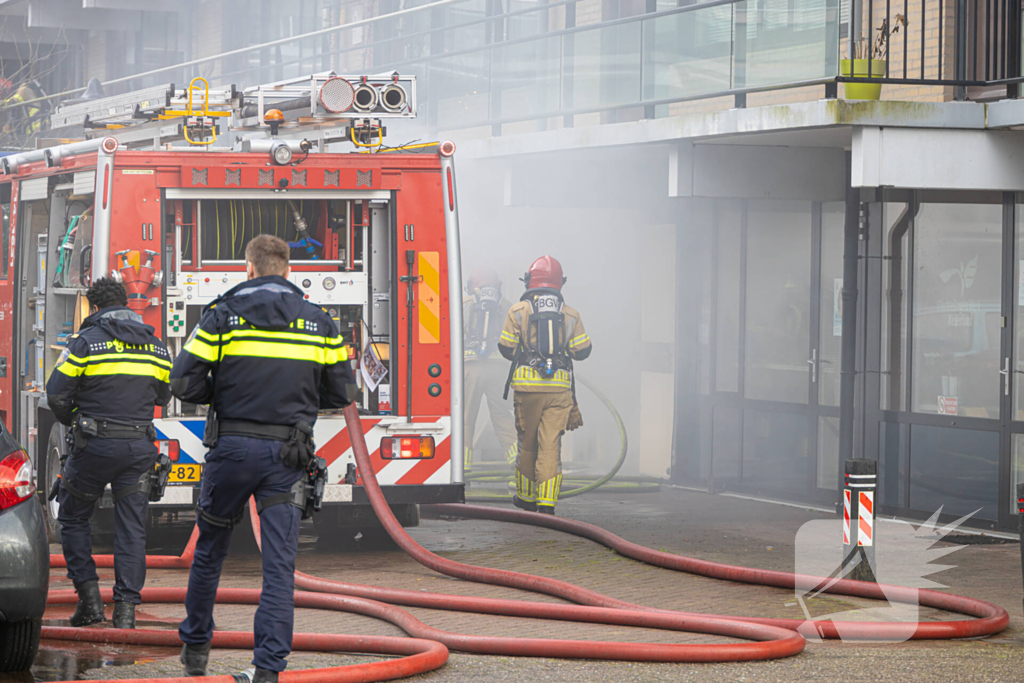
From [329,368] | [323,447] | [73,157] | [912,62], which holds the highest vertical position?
[912,62]

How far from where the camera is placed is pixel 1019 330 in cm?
980

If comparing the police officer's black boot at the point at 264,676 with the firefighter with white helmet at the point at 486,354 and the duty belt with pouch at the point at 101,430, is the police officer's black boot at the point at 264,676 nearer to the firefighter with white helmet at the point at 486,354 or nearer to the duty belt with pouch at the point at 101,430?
the duty belt with pouch at the point at 101,430

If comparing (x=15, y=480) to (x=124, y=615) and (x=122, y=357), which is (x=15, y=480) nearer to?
(x=124, y=615)

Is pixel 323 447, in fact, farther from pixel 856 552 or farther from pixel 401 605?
pixel 856 552

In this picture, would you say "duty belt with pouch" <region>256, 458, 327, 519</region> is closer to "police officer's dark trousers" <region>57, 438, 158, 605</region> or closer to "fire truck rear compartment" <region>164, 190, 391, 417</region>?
"police officer's dark trousers" <region>57, 438, 158, 605</region>

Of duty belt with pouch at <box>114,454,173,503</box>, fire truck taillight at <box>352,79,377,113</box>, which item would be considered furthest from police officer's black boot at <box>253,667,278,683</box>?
fire truck taillight at <box>352,79,377,113</box>

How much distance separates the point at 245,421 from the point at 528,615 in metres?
1.99

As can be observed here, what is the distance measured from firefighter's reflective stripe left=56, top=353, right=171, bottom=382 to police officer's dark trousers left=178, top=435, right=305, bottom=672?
1.53 metres

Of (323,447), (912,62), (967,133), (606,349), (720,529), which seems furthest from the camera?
(606,349)

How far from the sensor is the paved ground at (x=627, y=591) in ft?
18.9

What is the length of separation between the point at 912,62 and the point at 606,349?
4321mm

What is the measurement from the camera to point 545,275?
10.6 m

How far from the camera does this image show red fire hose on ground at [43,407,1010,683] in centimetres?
575

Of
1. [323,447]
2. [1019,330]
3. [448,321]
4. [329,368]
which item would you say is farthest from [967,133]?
[329,368]
